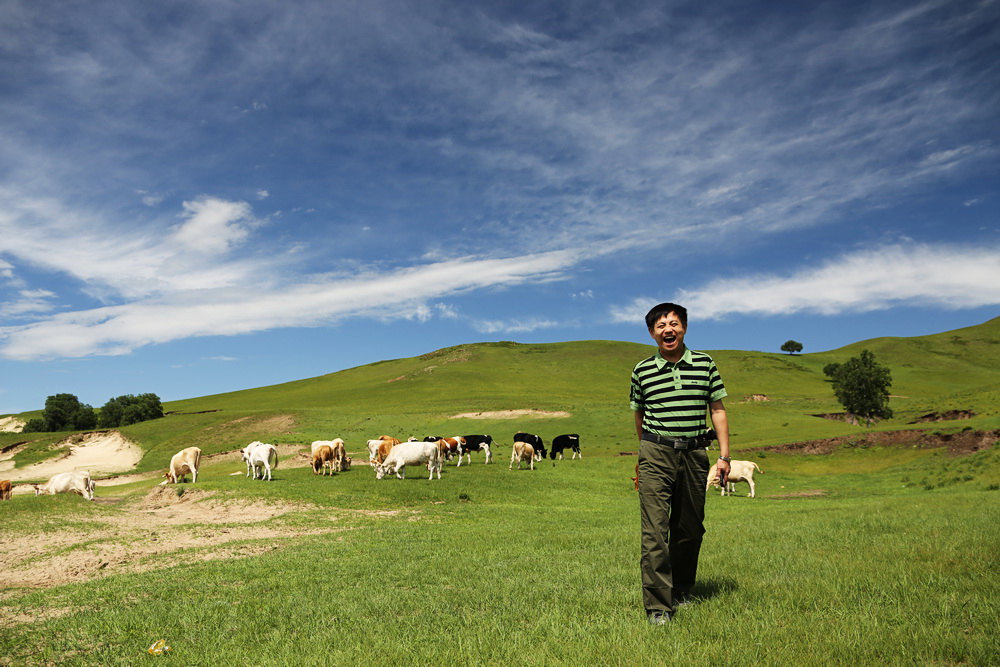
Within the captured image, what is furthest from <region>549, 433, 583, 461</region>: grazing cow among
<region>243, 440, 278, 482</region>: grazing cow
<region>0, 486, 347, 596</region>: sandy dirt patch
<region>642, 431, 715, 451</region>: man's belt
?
<region>642, 431, 715, 451</region>: man's belt

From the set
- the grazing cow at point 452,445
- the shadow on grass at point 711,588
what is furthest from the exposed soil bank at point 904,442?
the shadow on grass at point 711,588

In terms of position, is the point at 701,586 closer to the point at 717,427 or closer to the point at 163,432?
the point at 717,427

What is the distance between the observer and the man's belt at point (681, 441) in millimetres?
6129

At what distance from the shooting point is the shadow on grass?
6445 millimetres

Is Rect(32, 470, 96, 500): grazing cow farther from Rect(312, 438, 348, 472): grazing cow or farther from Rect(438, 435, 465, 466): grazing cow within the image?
Rect(438, 435, 465, 466): grazing cow

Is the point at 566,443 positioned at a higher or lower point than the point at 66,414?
lower

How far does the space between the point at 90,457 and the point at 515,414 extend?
43354 mm

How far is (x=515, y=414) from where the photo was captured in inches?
2598

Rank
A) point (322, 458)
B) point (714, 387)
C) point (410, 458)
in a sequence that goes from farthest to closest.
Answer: point (322, 458), point (410, 458), point (714, 387)

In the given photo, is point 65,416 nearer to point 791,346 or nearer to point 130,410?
point 130,410

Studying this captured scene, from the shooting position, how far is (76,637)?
655 centimetres

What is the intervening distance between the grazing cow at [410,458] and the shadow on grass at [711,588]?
2003 cm

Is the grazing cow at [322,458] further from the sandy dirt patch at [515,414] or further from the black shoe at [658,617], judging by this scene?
the sandy dirt patch at [515,414]

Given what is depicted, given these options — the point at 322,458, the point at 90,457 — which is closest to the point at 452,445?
the point at 322,458
